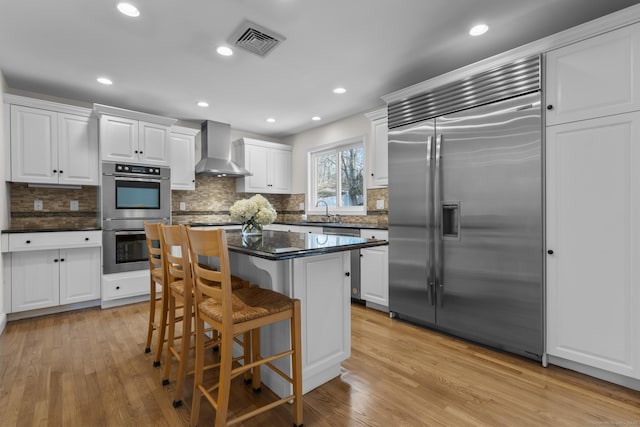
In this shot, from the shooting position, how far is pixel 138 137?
3.93 metres

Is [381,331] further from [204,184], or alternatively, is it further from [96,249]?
[204,184]

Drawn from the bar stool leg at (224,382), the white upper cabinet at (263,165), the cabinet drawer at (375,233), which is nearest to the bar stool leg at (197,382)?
the bar stool leg at (224,382)

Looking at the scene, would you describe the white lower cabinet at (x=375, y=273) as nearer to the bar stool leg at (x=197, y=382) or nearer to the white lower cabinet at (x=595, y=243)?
the white lower cabinet at (x=595, y=243)

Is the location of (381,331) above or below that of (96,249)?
below

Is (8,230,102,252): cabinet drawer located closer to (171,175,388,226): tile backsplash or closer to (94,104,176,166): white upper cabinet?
(94,104,176,166): white upper cabinet

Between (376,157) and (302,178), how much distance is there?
6.79ft

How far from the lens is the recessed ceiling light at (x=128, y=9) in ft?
6.99

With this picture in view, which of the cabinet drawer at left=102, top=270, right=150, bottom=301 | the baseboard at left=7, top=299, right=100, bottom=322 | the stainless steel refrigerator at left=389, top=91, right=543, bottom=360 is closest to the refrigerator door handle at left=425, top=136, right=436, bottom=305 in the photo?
the stainless steel refrigerator at left=389, top=91, right=543, bottom=360

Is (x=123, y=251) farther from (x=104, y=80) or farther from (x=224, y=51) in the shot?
(x=224, y=51)

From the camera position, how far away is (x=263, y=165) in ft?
17.7

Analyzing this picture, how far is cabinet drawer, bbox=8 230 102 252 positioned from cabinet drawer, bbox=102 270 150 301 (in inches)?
17.5

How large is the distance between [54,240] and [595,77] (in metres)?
4.93

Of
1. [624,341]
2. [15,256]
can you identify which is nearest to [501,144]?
[624,341]

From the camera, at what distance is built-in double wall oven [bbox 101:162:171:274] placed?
3.69m
